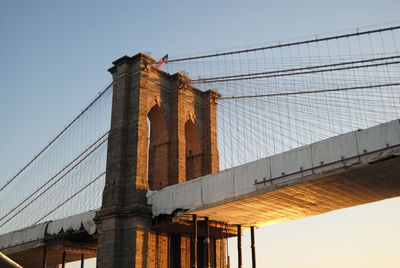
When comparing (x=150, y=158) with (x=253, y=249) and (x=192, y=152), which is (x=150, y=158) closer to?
(x=192, y=152)

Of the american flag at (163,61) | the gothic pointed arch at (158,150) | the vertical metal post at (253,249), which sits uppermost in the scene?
the american flag at (163,61)

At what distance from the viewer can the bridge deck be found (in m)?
19.3

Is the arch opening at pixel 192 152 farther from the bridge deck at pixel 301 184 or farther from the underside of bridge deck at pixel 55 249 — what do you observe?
the underside of bridge deck at pixel 55 249

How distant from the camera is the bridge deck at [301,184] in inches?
759

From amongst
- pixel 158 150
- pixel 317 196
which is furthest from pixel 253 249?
pixel 158 150

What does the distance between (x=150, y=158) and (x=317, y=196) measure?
1310 centimetres

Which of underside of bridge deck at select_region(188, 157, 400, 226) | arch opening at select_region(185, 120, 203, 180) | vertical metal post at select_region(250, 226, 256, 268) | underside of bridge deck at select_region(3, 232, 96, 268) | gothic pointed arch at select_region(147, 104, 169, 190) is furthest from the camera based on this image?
arch opening at select_region(185, 120, 203, 180)

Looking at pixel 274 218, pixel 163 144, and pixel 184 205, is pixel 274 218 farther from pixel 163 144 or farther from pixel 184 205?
pixel 163 144

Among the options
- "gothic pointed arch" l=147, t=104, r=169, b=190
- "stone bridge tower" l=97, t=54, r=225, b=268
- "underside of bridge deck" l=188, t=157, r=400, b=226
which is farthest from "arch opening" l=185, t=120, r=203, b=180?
"underside of bridge deck" l=188, t=157, r=400, b=226

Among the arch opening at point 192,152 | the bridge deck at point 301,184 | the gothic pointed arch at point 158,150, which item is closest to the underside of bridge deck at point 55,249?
the gothic pointed arch at point 158,150

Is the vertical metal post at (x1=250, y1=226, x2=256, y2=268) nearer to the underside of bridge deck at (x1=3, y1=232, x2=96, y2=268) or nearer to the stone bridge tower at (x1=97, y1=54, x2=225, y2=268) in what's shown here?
the stone bridge tower at (x1=97, y1=54, x2=225, y2=268)

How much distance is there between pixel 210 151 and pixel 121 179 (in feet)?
28.2

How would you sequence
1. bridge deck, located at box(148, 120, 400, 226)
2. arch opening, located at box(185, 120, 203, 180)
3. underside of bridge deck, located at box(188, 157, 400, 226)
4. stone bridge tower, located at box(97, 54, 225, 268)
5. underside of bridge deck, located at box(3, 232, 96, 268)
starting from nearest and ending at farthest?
1. bridge deck, located at box(148, 120, 400, 226)
2. underside of bridge deck, located at box(188, 157, 400, 226)
3. stone bridge tower, located at box(97, 54, 225, 268)
4. underside of bridge deck, located at box(3, 232, 96, 268)
5. arch opening, located at box(185, 120, 203, 180)

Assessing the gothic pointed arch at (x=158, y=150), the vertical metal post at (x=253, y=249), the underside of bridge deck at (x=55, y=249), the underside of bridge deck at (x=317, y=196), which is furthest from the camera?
the underside of bridge deck at (x=55, y=249)
